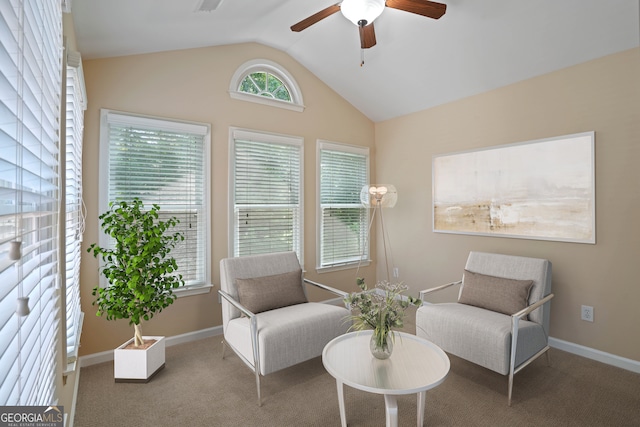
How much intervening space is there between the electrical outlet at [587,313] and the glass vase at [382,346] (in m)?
2.23

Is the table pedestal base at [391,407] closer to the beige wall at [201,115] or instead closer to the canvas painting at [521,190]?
the beige wall at [201,115]

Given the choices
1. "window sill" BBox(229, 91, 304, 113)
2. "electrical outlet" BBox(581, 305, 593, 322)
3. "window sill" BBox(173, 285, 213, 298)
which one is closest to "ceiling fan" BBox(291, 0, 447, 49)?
"window sill" BBox(229, 91, 304, 113)

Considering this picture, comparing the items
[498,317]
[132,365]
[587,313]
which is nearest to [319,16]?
[498,317]

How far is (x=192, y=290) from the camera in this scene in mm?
3400

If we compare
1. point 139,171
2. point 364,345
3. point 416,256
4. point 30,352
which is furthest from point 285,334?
point 416,256

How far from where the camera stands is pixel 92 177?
291cm

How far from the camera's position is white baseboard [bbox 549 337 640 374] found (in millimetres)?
2797

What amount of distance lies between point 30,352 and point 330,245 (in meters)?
3.77

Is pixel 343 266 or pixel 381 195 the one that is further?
pixel 343 266

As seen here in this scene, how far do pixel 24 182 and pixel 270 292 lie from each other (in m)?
2.28

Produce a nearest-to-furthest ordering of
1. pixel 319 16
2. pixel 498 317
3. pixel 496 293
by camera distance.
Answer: pixel 319 16 → pixel 498 317 → pixel 496 293

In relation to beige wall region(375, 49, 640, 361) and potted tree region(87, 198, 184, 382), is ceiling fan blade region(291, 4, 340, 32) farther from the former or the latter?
beige wall region(375, 49, 640, 361)

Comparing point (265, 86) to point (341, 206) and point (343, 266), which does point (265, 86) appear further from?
point (343, 266)

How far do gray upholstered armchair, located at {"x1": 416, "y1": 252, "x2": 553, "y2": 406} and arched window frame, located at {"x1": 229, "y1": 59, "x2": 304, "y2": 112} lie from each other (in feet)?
9.15
